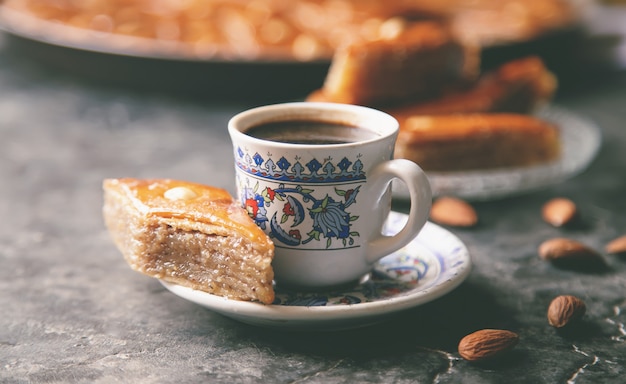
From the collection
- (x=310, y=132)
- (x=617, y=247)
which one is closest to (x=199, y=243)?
(x=310, y=132)

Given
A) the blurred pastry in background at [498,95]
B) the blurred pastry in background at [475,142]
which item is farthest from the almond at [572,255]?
the blurred pastry in background at [498,95]

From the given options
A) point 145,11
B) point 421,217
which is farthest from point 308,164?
point 145,11

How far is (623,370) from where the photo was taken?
1.05 metres

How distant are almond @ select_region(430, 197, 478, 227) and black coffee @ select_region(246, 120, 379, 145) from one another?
16.1 inches

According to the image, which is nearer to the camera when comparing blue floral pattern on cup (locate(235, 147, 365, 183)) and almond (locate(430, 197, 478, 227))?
blue floral pattern on cup (locate(235, 147, 365, 183))

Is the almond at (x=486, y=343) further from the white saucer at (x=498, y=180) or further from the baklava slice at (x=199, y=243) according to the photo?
the white saucer at (x=498, y=180)

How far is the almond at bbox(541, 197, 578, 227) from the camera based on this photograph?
160cm

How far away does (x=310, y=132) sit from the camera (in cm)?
125

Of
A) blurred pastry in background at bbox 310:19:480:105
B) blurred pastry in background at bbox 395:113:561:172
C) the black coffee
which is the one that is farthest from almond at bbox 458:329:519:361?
blurred pastry in background at bbox 310:19:480:105

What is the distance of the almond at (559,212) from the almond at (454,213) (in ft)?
0.50

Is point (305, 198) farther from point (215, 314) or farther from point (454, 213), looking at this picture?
point (454, 213)

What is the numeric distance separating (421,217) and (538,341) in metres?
0.24

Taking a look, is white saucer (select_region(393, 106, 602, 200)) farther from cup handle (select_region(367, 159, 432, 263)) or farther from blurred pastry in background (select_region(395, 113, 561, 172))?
cup handle (select_region(367, 159, 432, 263))

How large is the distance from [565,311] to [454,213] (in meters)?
0.48
